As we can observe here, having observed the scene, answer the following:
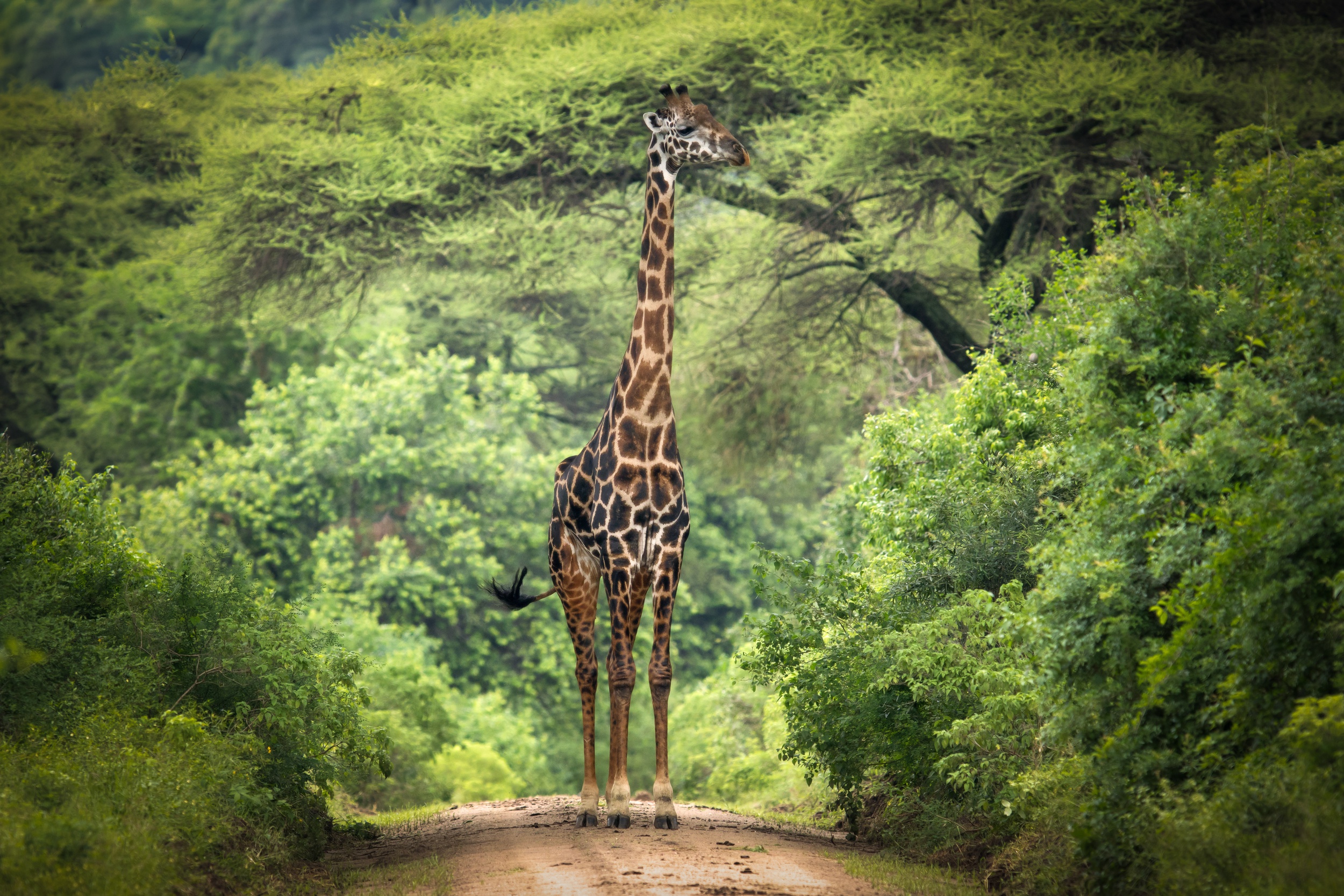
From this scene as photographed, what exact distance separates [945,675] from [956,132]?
9.37m

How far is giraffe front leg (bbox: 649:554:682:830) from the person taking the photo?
10297mm

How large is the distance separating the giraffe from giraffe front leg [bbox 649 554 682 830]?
0.04ft

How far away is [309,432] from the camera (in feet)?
87.2

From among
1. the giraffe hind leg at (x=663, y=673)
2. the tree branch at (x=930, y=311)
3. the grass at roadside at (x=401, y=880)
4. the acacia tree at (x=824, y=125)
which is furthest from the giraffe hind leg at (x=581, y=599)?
the tree branch at (x=930, y=311)

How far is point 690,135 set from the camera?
11281 millimetres

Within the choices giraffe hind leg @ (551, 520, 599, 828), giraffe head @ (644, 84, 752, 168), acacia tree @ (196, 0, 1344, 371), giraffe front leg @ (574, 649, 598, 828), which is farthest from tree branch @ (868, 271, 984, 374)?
giraffe front leg @ (574, 649, 598, 828)

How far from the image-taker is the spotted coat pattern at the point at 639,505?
10.6 meters

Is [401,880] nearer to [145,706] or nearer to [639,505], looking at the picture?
[145,706]

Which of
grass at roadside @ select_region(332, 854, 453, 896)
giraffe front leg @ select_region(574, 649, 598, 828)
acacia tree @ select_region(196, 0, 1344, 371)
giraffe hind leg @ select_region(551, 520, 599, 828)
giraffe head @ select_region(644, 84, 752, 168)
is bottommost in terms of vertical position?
grass at roadside @ select_region(332, 854, 453, 896)

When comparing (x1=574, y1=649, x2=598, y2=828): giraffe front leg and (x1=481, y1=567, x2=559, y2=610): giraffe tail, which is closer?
(x1=574, y1=649, x2=598, y2=828): giraffe front leg

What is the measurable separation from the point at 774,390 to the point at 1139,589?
14.1 metres

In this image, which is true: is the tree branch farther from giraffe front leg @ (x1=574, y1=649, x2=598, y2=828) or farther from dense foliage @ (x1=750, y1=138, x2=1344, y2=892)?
A: giraffe front leg @ (x1=574, y1=649, x2=598, y2=828)

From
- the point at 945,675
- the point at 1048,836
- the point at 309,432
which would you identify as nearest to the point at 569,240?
the point at 309,432

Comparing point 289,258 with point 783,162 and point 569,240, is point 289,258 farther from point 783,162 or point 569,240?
point 783,162
